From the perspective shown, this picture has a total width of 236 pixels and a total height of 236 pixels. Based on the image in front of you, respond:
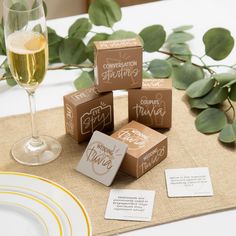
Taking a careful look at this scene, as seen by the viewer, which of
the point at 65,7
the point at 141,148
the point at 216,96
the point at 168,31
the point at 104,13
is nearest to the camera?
the point at 141,148

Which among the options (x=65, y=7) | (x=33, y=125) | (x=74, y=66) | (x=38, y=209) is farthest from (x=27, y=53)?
(x=65, y=7)

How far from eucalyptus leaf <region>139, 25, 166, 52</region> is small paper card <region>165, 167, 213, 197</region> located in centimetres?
43

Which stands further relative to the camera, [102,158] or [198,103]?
[198,103]

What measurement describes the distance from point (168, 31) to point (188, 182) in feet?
2.10

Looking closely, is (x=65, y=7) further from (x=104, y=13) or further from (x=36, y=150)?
(x=36, y=150)

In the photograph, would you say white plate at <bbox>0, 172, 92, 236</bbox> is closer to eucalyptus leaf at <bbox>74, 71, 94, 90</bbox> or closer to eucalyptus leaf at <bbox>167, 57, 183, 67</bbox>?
eucalyptus leaf at <bbox>74, 71, 94, 90</bbox>

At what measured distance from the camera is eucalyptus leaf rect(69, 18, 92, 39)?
1.53 metres

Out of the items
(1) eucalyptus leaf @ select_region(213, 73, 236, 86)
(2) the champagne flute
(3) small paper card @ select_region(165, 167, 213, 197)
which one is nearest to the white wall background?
(1) eucalyptus leaf @ select_region(213, 73, 236, 86)

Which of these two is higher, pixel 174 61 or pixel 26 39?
pixel 26 39

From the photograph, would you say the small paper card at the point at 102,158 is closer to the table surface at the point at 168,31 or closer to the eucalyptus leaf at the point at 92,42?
the table surface at the point at 168,31

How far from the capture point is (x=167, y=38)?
5.20 feet

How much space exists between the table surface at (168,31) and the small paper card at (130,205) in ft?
0.12

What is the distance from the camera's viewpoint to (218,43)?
143cm

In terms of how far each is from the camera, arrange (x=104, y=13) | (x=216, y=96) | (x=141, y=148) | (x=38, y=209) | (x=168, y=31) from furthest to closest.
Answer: (x=168, y=31) < (x=104, y=13) < (x=216, y=96) < (x=141, y=148) < (x=38, y=209)
